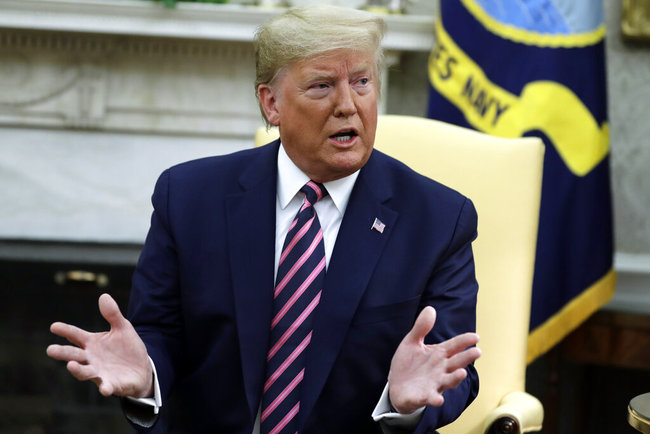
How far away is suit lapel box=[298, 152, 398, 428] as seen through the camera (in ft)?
5.36

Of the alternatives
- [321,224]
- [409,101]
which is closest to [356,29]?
[321,224]

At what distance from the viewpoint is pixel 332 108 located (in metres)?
1.66

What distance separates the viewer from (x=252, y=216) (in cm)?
175

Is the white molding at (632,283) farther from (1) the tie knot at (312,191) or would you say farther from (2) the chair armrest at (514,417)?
(1) the tie knot at (312,191)

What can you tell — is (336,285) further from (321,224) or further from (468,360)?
(468,360)

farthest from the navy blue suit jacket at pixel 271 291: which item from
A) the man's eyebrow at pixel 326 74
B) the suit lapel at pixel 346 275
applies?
the man's eyebrow at pixel 326 74

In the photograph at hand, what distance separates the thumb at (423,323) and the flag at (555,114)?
1.66 meters

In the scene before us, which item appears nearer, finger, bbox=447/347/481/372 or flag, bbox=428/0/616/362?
finger, bbox=447/347/481/372

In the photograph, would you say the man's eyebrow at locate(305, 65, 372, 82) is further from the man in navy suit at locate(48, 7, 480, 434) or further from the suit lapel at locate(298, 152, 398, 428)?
the suit lapel at locate(298, 152, 398, 428)

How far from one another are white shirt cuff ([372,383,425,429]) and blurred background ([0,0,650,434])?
224cm

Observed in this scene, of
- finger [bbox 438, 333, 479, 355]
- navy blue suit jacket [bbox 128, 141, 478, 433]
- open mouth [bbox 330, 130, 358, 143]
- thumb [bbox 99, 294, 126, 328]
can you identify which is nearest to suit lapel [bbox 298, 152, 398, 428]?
navy blue suit jacket [bbox 128, 141, 478, 433]

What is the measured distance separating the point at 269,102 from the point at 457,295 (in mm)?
512

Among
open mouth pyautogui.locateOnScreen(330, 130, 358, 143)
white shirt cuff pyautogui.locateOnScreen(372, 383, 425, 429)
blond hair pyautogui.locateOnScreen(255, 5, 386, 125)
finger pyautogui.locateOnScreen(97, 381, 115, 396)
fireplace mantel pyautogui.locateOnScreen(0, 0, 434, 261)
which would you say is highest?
blond hair pyautogui.locateOnScreen(255, 5, 386, 125)

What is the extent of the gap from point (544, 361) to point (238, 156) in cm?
234
